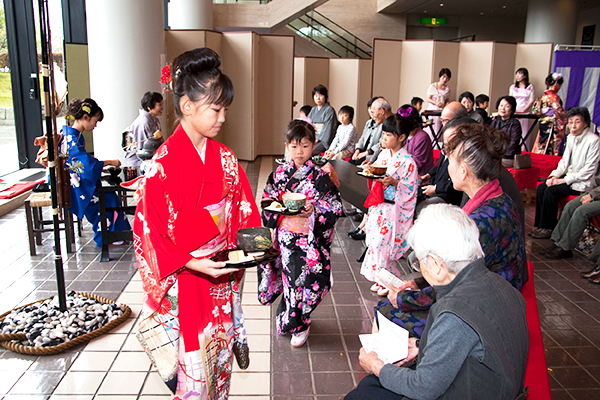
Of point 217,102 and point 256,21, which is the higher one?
point 256,21

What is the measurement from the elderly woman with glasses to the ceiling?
16.5 metres

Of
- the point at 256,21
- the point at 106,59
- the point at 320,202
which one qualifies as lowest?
the point at 320,202

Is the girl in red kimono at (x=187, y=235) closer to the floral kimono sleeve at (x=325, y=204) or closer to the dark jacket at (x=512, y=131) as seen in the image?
the floral kimono sleeve at (x=325, y=204)

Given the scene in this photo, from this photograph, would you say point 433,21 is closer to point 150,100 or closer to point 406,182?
point 150,100

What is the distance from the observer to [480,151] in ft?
7.59

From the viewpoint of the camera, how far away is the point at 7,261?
458 centimetres

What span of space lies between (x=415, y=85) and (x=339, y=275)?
776 centimetres

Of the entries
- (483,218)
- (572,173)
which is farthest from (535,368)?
(572,173)

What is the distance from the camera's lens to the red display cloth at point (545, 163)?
718 cm

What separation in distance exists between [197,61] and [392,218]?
246cm

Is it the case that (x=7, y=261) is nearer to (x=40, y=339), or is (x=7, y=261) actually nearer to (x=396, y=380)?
(x=40, y=339)

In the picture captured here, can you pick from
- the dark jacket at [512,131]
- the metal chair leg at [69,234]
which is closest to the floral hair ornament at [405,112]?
the metal chair leg at [69,234]

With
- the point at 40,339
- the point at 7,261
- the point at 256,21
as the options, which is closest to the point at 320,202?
the point at 40,339

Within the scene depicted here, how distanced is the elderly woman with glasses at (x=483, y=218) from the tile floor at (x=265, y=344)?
0.78 m
